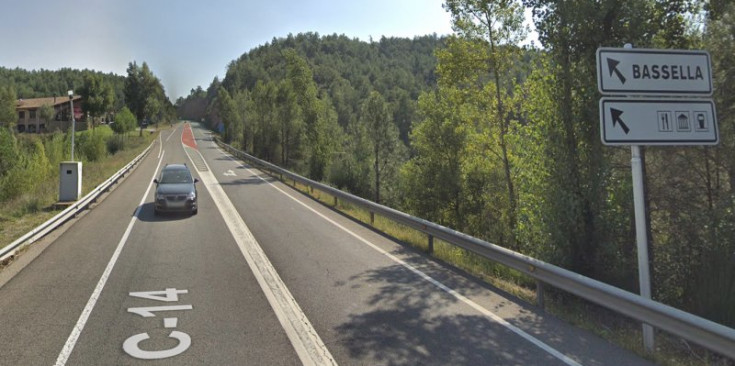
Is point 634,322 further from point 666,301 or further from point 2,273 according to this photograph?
point 2,273

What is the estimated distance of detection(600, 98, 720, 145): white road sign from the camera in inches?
190

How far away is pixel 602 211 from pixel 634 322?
177 cm

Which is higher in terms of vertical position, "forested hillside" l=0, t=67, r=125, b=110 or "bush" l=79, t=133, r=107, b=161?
"forested hillside" l=0, t=67, r=125, b=110

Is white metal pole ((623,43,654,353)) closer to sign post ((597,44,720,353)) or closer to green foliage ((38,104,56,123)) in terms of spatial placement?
sign post ((597,44,720,353))

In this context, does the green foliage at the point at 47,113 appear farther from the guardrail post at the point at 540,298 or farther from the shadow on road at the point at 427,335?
the guardrail post at the point at 540,298

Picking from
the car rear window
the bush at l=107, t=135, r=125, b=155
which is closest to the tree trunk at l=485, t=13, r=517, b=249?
the car rear window

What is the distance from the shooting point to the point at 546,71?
331 inches

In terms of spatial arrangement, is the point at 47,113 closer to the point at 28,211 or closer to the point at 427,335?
the point at 28,211

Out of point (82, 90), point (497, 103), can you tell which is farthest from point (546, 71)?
point (82, 90)

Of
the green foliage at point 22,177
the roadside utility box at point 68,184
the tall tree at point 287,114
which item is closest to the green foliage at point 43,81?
the tall tree at point 287,114

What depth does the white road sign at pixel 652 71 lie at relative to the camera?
193 inches

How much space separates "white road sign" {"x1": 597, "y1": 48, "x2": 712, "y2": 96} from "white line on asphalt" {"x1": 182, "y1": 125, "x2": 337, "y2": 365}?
14.0 ft

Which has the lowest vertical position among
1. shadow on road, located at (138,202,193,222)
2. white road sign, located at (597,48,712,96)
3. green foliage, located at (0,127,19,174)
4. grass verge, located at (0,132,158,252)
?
shadow on road, located at (138,202,193,222)

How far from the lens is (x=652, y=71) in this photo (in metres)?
4.95
